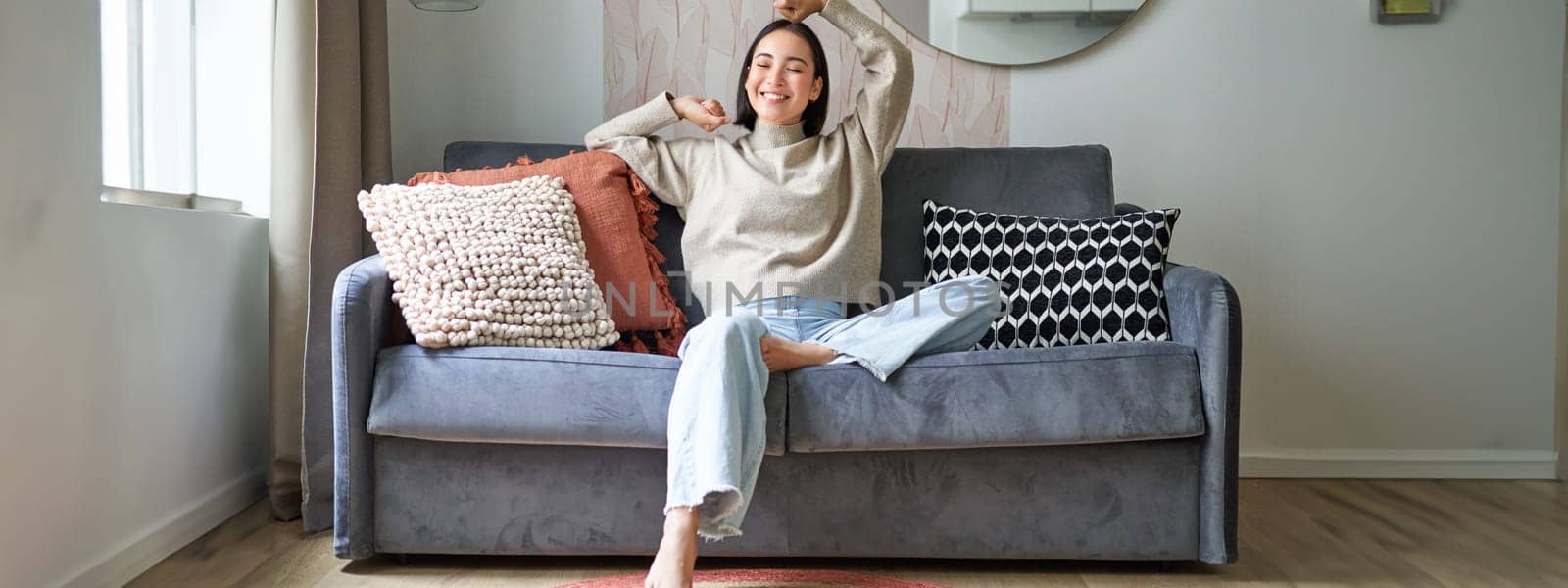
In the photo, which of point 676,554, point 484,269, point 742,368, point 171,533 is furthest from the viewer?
point 171,533

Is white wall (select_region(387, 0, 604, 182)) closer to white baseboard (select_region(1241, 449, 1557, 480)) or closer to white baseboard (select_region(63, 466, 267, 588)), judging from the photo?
white baseboard (select_region(63, 466, 267, 588))

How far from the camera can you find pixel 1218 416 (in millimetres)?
1825

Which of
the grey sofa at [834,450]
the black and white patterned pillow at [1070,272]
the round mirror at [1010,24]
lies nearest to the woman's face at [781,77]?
the black and white patterned pillow at [1070,272]

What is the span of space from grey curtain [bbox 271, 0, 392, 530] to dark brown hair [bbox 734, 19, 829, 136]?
2.57 ft

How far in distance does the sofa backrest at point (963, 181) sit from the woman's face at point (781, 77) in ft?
0.88

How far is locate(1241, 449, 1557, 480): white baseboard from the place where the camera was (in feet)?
9.20

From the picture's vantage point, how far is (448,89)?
280 cm

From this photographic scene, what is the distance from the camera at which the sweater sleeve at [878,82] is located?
2.31m

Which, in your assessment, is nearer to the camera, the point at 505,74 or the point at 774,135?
the point at 774,135

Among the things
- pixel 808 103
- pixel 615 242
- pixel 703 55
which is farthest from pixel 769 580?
pixel 703 55

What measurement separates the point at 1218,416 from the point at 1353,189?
129 cm

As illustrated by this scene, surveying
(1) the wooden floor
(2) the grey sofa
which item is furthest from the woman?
(1) the wooden floor

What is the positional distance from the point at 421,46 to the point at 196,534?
128 centimetres

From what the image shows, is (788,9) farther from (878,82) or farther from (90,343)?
(90,343)
